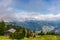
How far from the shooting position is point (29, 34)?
70.2m

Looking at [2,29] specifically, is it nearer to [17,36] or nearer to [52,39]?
[17,36]

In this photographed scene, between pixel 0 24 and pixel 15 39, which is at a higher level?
pixel 0 24

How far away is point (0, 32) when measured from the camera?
7894cm

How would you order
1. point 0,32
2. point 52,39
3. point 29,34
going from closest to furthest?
point 52,39, point 29,34, point 0,32

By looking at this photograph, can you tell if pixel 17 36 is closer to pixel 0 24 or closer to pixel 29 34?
pixel 29 34

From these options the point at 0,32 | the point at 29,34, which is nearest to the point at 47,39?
the point at 29,34

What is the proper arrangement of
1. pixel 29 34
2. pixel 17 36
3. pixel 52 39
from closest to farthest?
pixel 52 39, pixel 17 36, pixel 29 34

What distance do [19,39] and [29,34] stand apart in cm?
1222

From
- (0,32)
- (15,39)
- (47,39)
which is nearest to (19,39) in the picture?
(15,39)

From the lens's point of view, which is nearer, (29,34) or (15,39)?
(15,39)

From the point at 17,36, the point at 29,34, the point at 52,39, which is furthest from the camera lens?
the point at 29,34

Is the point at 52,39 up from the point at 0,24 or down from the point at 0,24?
down

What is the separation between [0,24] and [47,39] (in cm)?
3444

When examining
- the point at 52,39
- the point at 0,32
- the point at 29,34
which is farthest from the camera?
the point at 0,32
